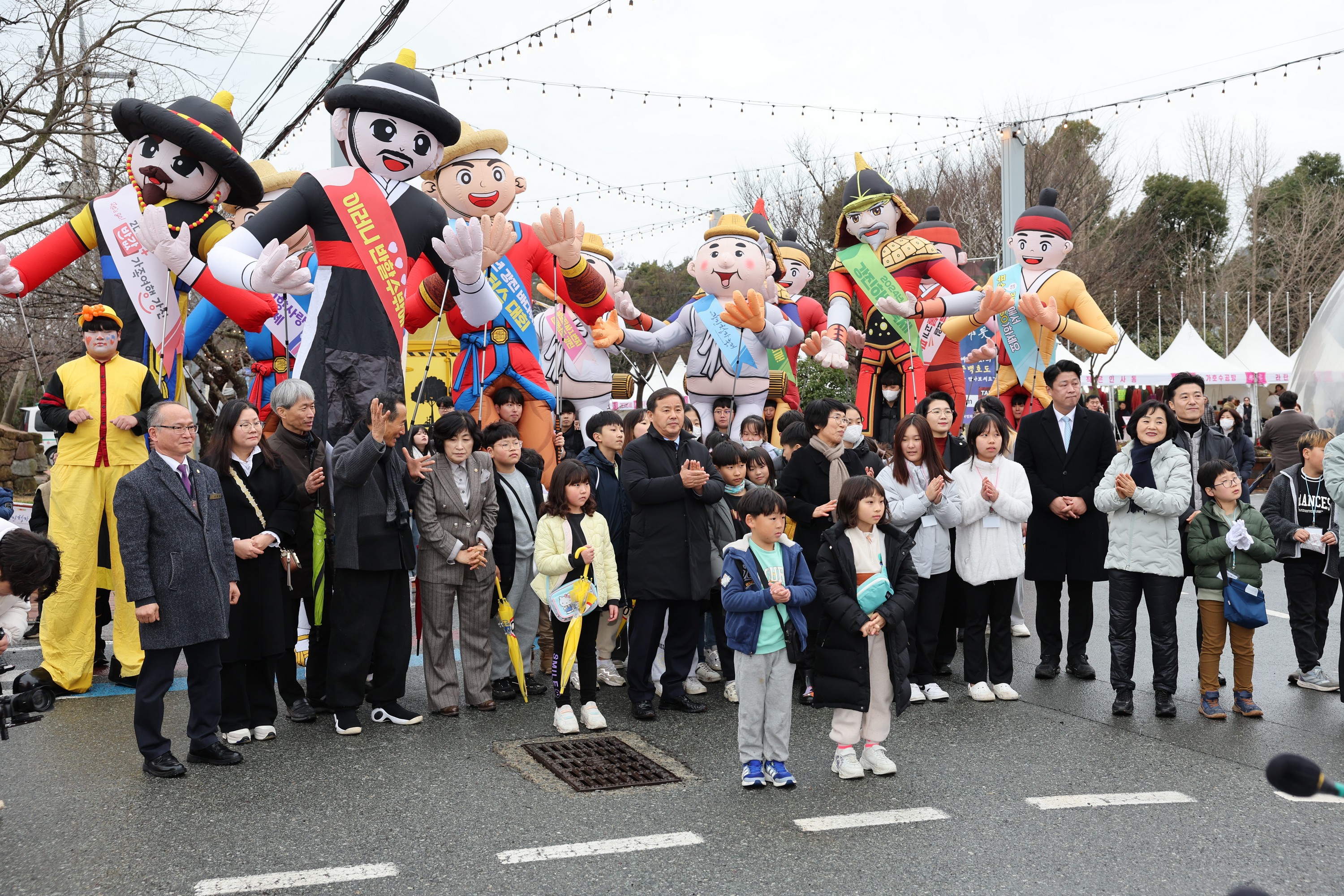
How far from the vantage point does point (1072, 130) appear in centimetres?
3266

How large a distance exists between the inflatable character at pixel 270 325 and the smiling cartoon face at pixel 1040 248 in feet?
18.6

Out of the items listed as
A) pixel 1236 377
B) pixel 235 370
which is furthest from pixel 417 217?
pixel 1236 377

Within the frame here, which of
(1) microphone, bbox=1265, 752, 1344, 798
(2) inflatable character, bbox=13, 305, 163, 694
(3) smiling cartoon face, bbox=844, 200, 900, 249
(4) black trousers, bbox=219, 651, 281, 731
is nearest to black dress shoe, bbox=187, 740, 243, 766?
(4) black trousers, bbox=219, 651, 281, 731

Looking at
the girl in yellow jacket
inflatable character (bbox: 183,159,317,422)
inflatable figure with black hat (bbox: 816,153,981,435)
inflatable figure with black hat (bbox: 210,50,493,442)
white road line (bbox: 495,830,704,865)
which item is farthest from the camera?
inflatable figure with black hat (bbox: 816,153,981,435)

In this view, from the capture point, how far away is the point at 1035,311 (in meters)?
8.54

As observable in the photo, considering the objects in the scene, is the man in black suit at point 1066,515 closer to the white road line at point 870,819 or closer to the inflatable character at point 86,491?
the white road line at point 870,819

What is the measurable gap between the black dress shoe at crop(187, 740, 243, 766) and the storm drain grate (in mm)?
1263

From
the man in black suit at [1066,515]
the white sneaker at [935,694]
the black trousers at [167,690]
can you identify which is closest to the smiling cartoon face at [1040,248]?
the man in black suit at [1066,515]

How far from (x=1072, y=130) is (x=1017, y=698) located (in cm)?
3031

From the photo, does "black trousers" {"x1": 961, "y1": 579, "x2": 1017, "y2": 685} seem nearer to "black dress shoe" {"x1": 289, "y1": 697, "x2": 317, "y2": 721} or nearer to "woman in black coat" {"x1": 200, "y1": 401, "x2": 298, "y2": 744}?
"black dress shoe" {"x1": 289, "y1": 697, "x2": 317, "y2": 721}

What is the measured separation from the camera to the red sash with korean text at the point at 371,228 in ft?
19.8

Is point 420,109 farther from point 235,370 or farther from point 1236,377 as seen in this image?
point 1236,377

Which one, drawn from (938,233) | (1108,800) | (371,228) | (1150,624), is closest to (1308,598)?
(1150,624)

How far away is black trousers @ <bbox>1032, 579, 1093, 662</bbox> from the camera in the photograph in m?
6.42
